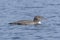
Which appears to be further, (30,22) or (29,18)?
(29,18)

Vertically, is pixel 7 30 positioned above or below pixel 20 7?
below

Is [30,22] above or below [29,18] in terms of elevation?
below

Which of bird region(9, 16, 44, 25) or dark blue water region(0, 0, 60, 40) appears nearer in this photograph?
dark blue water region(0, 0, 60, 40)

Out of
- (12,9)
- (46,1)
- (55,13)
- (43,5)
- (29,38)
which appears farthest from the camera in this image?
(46,1)

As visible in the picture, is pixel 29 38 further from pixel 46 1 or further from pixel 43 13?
pixel 46 1

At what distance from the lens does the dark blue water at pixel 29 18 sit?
18.8 meters

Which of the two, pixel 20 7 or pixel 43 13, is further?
pixel 20 7

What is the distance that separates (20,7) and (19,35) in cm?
1131

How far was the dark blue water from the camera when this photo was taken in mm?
18842

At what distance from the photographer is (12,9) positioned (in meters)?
28.8

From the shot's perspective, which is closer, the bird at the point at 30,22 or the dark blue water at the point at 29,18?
the dark blue water at the point at 29,18

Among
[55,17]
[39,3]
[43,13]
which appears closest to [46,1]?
[39,3]

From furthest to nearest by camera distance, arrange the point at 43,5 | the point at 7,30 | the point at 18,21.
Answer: the point at 43,5
the point at 18,21
the point at 7,30

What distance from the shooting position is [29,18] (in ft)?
78.5
